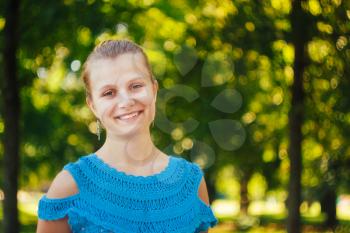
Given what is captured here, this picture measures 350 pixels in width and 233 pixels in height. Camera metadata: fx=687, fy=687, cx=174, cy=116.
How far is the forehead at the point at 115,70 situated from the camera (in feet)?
7.46

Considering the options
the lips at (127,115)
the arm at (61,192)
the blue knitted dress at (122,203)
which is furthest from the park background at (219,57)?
the arm at (61,192)

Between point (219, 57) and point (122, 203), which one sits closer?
point (122, 203)

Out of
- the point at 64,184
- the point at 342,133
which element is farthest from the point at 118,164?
the point at 342,133

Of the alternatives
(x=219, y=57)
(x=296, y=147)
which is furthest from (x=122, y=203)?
(x=219, y=57)

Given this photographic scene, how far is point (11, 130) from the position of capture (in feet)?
29.3

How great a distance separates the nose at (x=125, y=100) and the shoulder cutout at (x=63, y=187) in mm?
290

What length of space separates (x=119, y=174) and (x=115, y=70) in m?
0.35

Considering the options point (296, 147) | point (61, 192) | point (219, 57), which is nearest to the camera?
point (61, 192)

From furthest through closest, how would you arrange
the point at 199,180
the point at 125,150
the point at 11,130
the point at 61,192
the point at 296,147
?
the point at 11,130, the point at 296,147, the point at 199,180, the point at 125,150, the point at 61,192

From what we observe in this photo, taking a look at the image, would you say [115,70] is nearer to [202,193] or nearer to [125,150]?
[125,150]

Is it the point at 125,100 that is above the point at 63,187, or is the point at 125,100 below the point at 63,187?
above

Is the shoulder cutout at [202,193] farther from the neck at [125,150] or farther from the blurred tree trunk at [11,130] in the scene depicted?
the blurred tree trunk at [11,130]

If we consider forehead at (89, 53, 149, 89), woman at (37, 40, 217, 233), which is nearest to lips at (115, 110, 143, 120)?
woman at (37, 40, 217, 233)

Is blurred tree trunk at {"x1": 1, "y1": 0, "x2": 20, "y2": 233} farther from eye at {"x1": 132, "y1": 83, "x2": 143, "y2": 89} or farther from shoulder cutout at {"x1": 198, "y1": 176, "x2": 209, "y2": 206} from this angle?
eye at {"x1": 132, "y1": 83, "x2": 143, "y2": 89}
